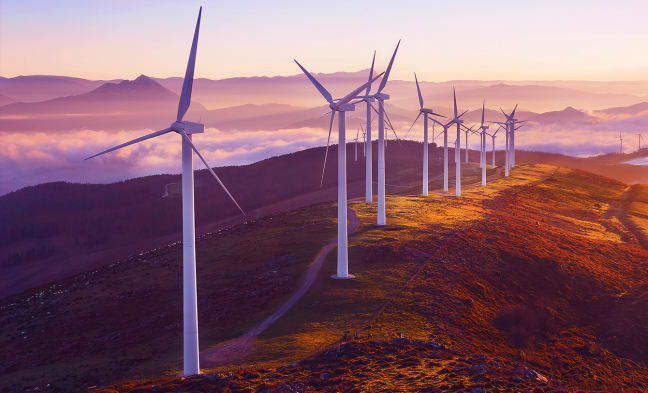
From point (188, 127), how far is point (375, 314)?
26.8m

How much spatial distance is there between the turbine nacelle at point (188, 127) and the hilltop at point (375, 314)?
62.2 ft

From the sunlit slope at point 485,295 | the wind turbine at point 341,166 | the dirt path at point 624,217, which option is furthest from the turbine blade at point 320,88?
the dirt path at point 624,217

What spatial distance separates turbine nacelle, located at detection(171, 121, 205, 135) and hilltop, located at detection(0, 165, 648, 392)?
18972 millimetres

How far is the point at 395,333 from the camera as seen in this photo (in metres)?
56.8

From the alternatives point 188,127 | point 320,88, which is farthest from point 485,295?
point 188,127

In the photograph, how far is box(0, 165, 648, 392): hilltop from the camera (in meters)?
48.7

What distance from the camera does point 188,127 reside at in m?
49.2

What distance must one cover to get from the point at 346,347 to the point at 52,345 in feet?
129

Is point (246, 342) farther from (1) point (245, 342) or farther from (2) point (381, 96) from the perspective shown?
(2) point (381, 96)

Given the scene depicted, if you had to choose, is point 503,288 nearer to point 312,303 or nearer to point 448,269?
point 448,269

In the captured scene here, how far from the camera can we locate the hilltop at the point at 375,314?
48719mm

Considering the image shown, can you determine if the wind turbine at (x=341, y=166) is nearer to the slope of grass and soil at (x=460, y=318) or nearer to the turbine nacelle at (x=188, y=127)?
the slope of grass and soil at (x=460, y=318)

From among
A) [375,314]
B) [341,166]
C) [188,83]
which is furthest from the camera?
[341,166]

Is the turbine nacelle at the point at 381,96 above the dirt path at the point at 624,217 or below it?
above
